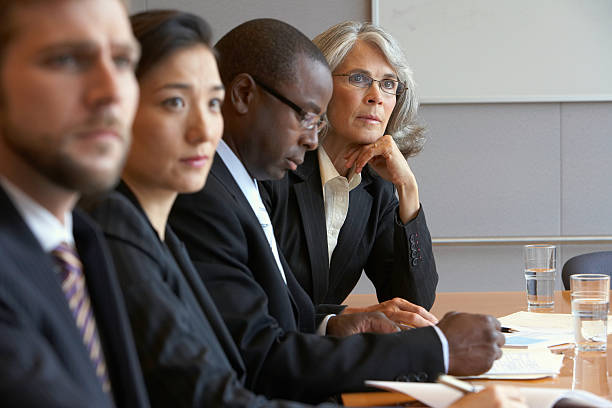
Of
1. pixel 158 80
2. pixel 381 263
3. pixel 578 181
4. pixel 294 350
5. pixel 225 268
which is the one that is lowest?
pixel 578 181

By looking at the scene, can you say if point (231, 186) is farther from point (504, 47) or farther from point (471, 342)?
point (504, 47)

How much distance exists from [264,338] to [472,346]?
40 cm

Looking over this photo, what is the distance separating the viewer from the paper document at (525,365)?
61.9 inches

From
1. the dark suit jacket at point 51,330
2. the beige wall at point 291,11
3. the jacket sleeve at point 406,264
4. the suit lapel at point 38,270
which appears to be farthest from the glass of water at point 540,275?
the beige wall at point 291,11

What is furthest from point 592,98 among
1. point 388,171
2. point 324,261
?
point 324,261

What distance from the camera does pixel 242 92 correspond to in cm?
179

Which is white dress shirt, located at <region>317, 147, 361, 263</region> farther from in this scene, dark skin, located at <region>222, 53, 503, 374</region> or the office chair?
the office chair

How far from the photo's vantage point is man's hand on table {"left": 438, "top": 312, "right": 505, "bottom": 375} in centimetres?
155

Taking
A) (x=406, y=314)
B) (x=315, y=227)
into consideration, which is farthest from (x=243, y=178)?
(x=315, y=227)

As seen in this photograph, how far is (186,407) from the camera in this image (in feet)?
3.52

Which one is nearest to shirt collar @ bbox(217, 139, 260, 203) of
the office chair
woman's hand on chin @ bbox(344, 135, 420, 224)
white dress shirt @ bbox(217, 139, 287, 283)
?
white dress shirt @ bbox(217, 139, 287, 283)

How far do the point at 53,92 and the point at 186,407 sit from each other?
0.48 metres

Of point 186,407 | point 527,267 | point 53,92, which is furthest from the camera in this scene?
point 527,267

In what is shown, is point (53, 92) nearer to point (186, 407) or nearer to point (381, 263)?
point (186, 407)
